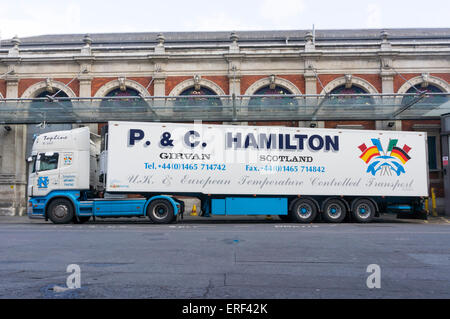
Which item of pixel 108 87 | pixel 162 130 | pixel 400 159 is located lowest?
pixel 400 159

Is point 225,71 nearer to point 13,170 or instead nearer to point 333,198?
point 333,198

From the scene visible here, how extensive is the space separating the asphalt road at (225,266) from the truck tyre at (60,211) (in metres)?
5.70

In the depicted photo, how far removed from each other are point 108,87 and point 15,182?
7758 mm

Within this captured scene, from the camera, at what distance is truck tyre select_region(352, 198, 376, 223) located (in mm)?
16686

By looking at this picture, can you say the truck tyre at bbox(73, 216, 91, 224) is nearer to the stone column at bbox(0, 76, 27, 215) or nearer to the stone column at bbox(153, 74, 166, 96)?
the stone column at bbox(0, 76, 27, 215)

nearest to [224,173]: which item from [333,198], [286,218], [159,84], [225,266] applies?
[286,218]

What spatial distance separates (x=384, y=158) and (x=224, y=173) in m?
6.69

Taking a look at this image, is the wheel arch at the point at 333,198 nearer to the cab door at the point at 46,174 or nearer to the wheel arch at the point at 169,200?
the wheel arch at the point at 169,200

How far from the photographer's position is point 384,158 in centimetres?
1703

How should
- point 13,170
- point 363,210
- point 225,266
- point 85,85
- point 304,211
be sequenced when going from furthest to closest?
point 85,85, point 13,170, point 363,210, point 304,211, point 225,266

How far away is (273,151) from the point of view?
54.4 ft

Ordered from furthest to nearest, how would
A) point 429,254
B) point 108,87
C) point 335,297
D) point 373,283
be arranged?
point 108,87 < point 429,254 < point 373,283 < point 335,297

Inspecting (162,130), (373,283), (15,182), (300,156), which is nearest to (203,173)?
(162,130)

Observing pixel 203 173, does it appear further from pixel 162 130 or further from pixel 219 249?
pixel 219 249
